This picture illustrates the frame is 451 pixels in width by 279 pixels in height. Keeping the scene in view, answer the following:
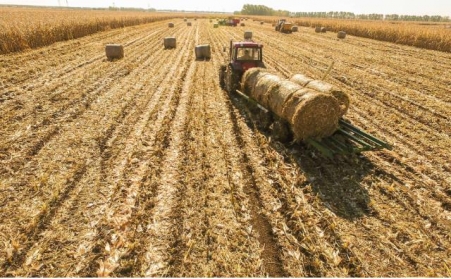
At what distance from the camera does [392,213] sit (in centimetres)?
574

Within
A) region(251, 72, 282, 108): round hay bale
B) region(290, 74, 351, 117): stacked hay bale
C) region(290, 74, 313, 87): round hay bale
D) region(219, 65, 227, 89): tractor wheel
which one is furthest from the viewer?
region(219, 65, 227, 89): tractor wheel

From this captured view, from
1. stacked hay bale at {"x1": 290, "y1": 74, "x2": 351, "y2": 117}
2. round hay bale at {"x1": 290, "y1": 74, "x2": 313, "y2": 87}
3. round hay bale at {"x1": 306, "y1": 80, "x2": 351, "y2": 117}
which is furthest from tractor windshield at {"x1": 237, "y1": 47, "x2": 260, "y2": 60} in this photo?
round hay bale at {"x1": 306, "y1": 80, "x2": 351, "y2": 117}

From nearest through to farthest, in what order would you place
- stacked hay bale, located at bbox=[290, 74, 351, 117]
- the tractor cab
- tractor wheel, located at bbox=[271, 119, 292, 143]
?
stacked hay bale, located at bbox=[290, 74, 351, 117] < tractor wheel, located at bbox=[271, 119, 292, 143] < the tractor cab

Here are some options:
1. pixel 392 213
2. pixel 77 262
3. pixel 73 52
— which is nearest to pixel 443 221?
pixel 392 213

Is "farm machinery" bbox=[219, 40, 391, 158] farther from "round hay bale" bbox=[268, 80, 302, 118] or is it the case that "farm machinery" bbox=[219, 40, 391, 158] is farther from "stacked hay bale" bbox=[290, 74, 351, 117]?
"stacked hay bale" bbox=[290, 74, 351, 117]

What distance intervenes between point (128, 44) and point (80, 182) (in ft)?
74.0

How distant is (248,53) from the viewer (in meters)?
12.0

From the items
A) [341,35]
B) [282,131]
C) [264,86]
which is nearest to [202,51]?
[264,86]

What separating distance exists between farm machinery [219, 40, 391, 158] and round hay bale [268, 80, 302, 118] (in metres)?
0.20

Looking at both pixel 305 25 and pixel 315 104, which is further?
pixel 305 25

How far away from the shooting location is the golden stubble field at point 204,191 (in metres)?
4.68

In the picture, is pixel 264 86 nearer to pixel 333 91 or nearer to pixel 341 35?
pixel 333 91

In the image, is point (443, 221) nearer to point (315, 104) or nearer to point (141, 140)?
point (315, 104)

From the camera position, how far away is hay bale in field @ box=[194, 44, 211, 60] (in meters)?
19.6
